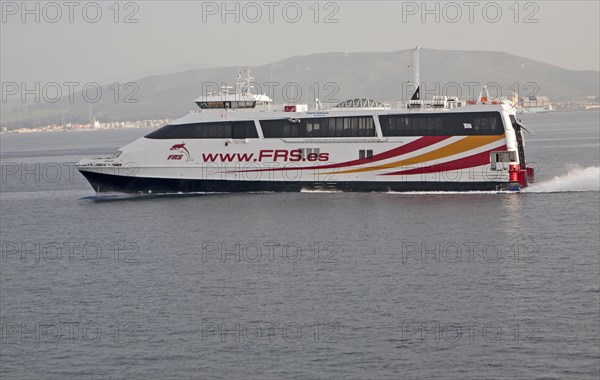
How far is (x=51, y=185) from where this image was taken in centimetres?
7581

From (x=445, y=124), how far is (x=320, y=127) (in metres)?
7.64

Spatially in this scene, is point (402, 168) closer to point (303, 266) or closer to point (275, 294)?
point (303, 266)

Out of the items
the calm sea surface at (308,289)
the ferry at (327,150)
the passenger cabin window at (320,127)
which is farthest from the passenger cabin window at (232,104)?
the calm sea surface at (308,289)

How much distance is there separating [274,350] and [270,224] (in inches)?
821

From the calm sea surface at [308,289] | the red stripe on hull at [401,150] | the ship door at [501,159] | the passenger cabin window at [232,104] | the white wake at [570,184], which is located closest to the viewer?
the calm sea surface at [308,289]

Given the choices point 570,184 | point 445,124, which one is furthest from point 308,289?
point 570,184

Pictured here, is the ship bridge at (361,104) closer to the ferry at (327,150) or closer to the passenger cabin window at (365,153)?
the ferry at (327,150)

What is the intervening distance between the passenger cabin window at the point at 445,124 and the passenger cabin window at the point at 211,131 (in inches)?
334

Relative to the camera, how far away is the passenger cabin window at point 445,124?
55.0 m

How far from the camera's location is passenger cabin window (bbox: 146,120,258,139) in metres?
57.2

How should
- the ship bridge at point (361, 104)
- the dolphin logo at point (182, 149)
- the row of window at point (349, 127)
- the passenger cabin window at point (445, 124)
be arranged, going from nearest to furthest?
the passenger cabin window at point (445, 124)
the row of window at point (349, 127)
the ship bridge at point (361, 104)
the dolphin logo at point (182, 149)

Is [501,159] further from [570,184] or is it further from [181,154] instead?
[181,154]

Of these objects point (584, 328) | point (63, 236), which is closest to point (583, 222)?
point (584, 328)

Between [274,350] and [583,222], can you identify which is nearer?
[274,350]
